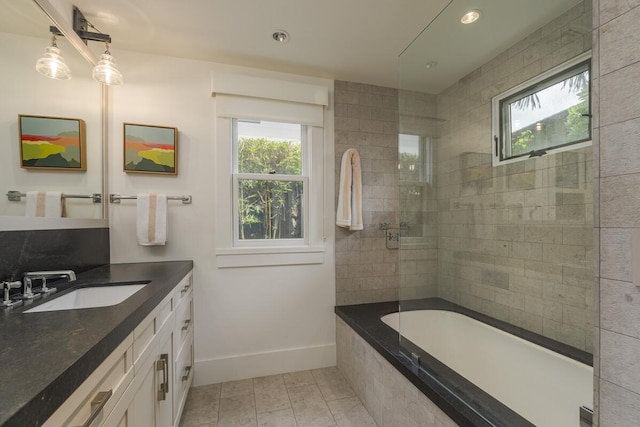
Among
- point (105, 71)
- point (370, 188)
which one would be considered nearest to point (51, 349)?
point (105, 71)

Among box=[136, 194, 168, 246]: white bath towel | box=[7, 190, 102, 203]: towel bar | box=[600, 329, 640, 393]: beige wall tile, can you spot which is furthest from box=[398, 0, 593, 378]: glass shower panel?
box=[7, 190, 102, 203]: towel bar

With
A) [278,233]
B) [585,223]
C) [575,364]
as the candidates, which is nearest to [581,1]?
[585,223]

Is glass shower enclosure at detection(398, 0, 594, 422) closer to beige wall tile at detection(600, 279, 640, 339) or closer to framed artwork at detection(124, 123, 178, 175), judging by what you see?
beige wall tile at detection(600, 279, 640, 339)

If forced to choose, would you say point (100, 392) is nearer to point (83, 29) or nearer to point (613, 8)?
point (613, 8)

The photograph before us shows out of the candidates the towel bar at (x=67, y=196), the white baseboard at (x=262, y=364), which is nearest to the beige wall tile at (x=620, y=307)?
the white baseboard at (x=262, y=364)

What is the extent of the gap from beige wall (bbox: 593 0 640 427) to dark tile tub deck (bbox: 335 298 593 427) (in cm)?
45

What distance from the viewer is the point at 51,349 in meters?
0.69

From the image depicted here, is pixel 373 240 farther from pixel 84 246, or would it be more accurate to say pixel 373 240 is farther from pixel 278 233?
pixel 84 246

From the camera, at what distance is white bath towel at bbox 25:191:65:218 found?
4.45 feet

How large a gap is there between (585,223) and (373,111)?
1.72 metres

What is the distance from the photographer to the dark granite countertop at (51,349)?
19.4 inches

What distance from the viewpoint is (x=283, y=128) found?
2.36m

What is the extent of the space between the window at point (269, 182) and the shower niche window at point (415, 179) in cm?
86

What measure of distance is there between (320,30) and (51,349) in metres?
2.04
